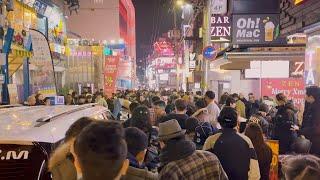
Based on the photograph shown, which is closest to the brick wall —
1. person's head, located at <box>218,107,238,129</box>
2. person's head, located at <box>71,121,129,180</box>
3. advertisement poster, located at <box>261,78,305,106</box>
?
advertisement poster, located at <box>261,78,305,106</box>

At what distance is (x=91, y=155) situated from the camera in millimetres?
2592

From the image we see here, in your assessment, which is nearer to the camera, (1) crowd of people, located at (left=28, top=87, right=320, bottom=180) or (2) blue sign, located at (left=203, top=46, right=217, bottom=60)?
(1) crowd of people, located at (left=28, top=87, right=320, bottom=180)

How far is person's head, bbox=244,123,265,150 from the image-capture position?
21.8 feet

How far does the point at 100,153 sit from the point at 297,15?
11837mm

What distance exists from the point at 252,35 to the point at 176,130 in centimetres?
1495

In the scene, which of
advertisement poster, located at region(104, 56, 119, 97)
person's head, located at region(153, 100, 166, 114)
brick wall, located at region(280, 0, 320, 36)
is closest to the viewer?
person's head, located at region(153, 100, 166, 114)

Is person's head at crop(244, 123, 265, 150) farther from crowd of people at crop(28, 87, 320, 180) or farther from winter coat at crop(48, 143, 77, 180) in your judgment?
winter coat at crop(48, 143, 77, 180)

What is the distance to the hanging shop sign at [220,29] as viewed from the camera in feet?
80.7

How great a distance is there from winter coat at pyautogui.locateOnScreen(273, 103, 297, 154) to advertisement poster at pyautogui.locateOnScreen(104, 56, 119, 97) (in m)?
20.4

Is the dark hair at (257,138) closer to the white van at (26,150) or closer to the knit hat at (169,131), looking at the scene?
the knit hat at (169,131)

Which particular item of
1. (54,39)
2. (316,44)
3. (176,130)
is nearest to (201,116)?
(316,44)

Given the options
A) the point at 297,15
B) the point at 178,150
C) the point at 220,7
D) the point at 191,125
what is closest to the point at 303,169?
the point at 178,150

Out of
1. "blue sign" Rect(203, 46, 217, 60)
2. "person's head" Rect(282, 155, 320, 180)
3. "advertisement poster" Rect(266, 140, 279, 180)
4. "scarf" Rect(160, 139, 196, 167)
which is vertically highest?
"blue sign" Rect(203, 46, 217, 60)

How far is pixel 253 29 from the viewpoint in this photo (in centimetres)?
1909
